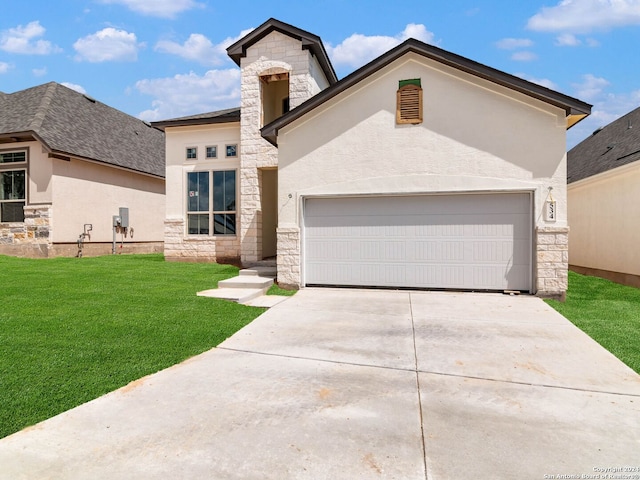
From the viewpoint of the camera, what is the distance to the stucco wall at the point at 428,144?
8008 mm

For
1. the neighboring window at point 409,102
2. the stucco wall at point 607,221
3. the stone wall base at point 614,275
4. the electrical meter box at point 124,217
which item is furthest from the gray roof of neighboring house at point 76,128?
the stone wall base at point 614,275

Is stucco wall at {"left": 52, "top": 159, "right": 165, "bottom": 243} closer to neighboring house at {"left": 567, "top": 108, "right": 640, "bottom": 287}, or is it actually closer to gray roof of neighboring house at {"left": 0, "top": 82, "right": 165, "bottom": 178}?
gray roof of neighboring house at {"left": 0, "top": 82, "right": 165, "bottom": 178}

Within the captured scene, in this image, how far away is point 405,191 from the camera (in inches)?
341

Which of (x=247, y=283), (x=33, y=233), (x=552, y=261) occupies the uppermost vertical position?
(x=33, y=233)

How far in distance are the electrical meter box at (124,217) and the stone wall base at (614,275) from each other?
20085 millimetres

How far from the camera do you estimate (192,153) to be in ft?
45.4

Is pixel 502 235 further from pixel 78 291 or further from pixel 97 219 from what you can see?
pixel 97 219

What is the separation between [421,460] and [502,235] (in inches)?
277

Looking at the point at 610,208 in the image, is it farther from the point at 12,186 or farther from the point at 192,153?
the point at 12,186

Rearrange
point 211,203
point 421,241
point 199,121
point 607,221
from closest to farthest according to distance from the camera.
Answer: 1. point 421,241
2. point 607,221
3. point 199,121
4. point 211,203

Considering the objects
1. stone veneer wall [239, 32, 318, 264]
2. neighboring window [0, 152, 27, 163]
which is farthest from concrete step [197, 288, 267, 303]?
neighboring window [0, 152, 27, 163]

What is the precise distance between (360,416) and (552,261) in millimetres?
6928

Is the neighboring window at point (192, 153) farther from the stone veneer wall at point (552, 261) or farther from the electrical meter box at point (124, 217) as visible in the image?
the stone veneer wall at point (552, 261)

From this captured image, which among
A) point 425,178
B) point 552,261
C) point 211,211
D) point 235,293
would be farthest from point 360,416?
point 211,211
